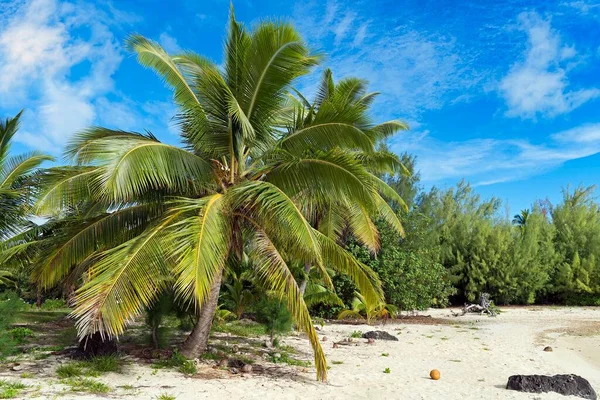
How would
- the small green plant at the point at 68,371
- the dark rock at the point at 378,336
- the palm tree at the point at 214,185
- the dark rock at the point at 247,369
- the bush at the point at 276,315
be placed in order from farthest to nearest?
1. the dark rock at the point at 378,336
2. the bush at the point at 276,315
3. the dark rock at the point at 247,369
4. the small green plant at the point at 68,371
5. the palm tree at the point at 214,185

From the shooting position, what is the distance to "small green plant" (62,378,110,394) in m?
6.15

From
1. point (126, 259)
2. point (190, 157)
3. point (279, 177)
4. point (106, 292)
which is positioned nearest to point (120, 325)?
point (106, 292)

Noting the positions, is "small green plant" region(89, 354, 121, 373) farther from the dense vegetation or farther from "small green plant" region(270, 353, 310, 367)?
"small green plant" region(270, 353, 310, 367)

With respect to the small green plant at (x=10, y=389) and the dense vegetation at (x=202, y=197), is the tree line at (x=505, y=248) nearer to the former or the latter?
the dense vegetation at (x=202, y=197)

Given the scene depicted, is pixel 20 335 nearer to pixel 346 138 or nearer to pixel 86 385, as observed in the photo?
pixel 86 385

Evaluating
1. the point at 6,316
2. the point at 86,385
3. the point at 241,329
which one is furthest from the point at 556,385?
the point at 6,316

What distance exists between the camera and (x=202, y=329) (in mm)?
8133

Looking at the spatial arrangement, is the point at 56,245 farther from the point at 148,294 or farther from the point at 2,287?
the point at 2,287

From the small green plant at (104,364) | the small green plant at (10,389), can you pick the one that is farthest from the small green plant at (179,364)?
the small green plant at (10,389)

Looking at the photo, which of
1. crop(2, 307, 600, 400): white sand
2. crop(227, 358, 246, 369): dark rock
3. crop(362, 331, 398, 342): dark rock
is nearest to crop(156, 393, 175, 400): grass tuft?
crop(2, 307, 600, 400): white sand

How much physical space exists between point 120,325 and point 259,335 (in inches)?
256

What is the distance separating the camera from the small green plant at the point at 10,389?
5619 mm

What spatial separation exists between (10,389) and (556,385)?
754 cm

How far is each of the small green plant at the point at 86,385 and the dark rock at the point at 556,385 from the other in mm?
5961
